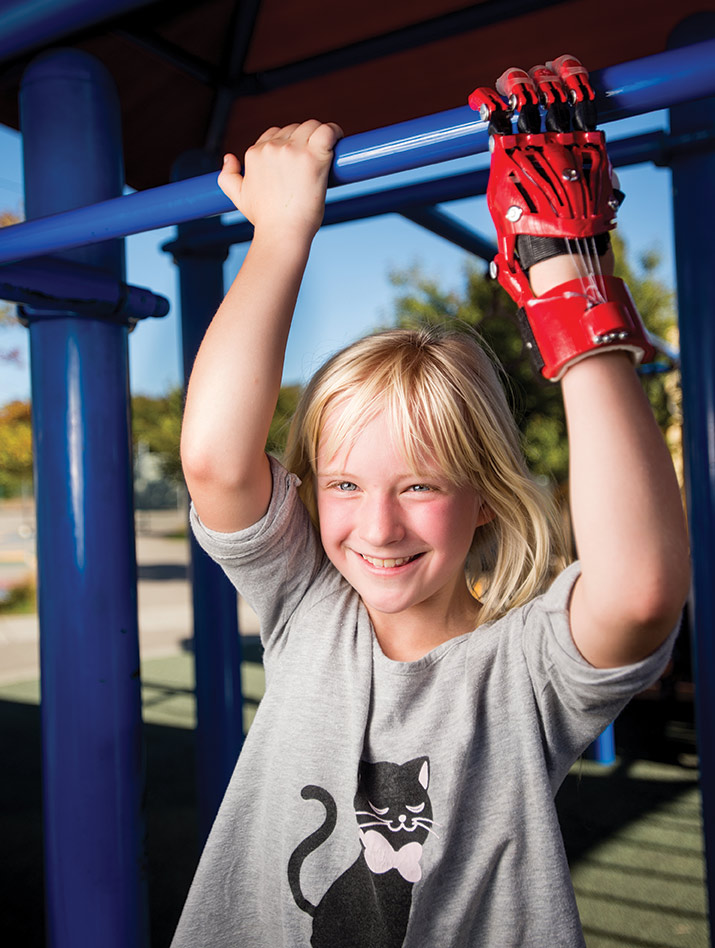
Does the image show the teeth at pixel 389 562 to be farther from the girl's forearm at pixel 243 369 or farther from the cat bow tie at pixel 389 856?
the cat bow tie at pixel 389 856

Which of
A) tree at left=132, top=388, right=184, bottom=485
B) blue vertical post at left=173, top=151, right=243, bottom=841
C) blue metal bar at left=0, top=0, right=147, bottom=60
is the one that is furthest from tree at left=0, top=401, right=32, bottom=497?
blue metal bar at left=0, top=0, right=147, bottom=60

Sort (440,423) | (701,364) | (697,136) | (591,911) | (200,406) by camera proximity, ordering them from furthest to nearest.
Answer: (591,911) → (701,364) → (697,136) → (440,423) → (200,406)

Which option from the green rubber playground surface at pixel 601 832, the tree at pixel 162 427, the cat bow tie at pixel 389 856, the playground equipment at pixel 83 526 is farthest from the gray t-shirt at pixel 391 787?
the tree at pixel 162 427

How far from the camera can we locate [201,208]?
98 centimetres

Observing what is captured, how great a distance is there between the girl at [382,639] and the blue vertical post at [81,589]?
0.73 ft

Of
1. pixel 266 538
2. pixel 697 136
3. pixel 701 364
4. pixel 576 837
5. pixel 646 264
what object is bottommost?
pixel 576 837

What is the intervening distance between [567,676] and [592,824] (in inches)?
109

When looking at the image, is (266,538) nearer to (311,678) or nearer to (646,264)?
(311,678)

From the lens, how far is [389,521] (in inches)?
40.6

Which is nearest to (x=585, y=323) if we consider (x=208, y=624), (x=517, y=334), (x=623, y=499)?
(x=623, y=499)

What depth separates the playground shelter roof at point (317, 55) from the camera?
1.98 m

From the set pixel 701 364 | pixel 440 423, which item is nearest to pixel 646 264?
pixel 701 364

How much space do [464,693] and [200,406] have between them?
524 millimetres

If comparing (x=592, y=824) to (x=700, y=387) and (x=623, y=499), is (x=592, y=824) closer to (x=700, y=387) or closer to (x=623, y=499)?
(x=700, y=387)
